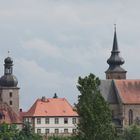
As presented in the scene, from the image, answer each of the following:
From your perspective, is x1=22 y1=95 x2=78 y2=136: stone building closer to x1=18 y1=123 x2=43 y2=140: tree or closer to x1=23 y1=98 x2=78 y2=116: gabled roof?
x1=23 y1=98 x2=78 y2=116: gabled roof

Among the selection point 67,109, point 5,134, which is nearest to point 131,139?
point 5,134

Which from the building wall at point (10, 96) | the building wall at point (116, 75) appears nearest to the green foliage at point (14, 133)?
the building wall at point (10, 96)

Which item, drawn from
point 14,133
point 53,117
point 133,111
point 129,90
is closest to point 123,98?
point 129,90

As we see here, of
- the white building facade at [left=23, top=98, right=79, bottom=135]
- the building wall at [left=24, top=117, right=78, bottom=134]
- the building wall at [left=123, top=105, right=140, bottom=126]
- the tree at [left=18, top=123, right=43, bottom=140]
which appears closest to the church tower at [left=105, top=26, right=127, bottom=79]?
the white building facade at [left=23, top=98, right=79, bottom=135]

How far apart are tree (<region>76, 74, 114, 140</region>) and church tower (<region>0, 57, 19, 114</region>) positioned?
86775 millimetres

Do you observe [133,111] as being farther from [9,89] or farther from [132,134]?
[132,134]

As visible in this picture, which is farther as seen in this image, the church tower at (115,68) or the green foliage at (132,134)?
the church tower at (115,68)

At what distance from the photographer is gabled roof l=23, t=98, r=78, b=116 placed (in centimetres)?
15700

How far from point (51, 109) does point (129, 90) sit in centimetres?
1342

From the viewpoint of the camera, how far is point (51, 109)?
15800 cm

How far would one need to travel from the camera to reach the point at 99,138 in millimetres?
71938

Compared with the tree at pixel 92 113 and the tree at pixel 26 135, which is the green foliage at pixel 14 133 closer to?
the tree at pixel 26 135

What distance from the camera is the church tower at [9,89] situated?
15988 centimetres

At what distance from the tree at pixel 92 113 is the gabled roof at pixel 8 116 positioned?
74905mm
